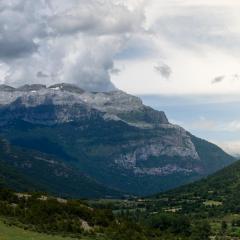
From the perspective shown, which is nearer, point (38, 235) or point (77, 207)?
point (38, 235)

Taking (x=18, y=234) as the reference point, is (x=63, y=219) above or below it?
above

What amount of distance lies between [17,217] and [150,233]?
21.9 m

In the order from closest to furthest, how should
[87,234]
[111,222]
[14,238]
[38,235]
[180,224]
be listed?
1. [14,238]
2. [38,235]
3. [87,234]
4. [111,222]
5. [180,224]

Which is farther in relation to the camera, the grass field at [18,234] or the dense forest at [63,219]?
the dense forest at [63,219]

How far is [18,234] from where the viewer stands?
65188 mm

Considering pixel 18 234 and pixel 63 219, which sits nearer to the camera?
pixel 18 234

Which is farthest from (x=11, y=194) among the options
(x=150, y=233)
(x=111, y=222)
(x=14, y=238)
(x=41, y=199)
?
(x=14, y=238)

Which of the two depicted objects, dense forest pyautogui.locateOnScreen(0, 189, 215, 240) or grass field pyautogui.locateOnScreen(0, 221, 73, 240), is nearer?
grass field pyautogui.locateOnScreen(0, 221, 73, 240)

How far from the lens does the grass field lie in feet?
204

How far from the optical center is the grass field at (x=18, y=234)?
204 ft

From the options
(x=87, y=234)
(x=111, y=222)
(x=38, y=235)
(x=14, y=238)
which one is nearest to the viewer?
(x=14, y=238)

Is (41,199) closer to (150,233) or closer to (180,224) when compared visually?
(150,233)

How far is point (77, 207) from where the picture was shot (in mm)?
85812

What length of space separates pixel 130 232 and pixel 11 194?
21.7 m
